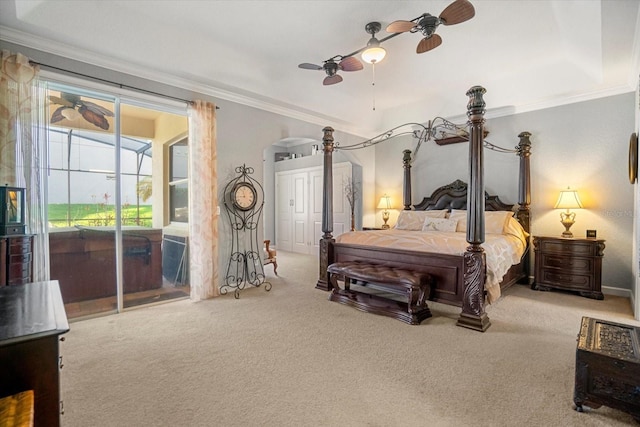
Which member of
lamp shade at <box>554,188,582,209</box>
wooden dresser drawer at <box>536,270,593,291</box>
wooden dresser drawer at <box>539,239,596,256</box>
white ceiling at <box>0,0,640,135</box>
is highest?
white ceiling at <box>0,0,640,135</box>

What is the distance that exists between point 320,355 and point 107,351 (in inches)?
72.7

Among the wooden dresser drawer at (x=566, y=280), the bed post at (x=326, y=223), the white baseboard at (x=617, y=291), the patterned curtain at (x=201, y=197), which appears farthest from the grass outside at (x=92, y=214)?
the white baseboard at (x=617, y=291)

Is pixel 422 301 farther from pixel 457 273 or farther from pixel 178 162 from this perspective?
pixel 178 162

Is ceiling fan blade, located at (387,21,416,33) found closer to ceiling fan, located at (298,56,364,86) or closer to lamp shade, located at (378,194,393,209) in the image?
ceiling fan, located at (298,56,364,86)

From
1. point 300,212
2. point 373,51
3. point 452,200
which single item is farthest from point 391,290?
point 300,212

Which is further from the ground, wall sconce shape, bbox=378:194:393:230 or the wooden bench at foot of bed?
wall sconce shape, bbox=378:194:393:230

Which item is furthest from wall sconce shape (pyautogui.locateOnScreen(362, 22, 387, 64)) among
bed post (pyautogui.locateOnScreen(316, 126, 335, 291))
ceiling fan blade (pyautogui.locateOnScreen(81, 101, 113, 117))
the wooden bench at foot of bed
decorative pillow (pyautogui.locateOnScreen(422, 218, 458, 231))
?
ceiling fan blade (pyautogui.locateOnScreen(81, 101, 113, 117))

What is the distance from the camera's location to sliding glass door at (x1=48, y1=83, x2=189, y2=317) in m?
3.35

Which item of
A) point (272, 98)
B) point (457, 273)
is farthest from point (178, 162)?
point (457, 273)

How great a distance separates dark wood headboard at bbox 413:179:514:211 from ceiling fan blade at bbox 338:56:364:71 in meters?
3.12

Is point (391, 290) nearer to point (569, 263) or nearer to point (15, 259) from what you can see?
point (569, 263)

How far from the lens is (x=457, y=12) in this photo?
2.58m

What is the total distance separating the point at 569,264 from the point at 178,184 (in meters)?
5.65

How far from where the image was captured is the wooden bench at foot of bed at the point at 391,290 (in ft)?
10.7
